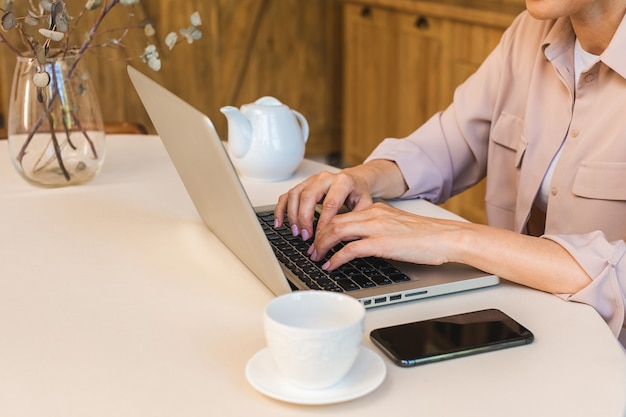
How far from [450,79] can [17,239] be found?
7.85 feet

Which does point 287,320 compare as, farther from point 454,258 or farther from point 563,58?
point 563,58

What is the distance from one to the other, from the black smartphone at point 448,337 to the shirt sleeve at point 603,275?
14 cm

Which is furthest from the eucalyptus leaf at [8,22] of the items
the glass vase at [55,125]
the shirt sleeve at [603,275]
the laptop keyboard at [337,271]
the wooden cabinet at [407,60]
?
the wooden cabinet at [407,60]

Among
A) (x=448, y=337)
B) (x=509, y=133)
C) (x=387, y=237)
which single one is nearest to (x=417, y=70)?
(x=509, y=133)

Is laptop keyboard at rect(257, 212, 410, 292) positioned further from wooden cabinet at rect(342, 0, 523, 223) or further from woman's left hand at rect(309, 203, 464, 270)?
wooden cabinet at rect(342, 0, 523, 223)

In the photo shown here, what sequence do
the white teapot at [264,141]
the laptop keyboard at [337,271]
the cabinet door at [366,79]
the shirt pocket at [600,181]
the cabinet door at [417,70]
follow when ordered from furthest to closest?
the cabinet door at [366,79], the cabinet door at [417,70], the white teapot at [264,141], the shirt pocket at [600,181], the laptop keyboard at [337,271]

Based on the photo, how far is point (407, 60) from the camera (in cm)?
373

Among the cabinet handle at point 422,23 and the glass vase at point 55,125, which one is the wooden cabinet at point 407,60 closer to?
the cabinet handle at point 422,23

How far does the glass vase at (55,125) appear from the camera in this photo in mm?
1465

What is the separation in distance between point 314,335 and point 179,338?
0.24 meters

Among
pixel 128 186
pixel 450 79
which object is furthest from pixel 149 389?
pixel 450 79

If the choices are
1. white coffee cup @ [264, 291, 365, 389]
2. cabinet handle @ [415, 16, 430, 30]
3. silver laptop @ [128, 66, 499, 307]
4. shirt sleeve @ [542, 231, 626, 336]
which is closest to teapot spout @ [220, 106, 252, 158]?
silver laptop @ [128, 66, 499, 307]

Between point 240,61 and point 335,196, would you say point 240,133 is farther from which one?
point 240,61

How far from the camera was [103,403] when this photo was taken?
2.79 feet
